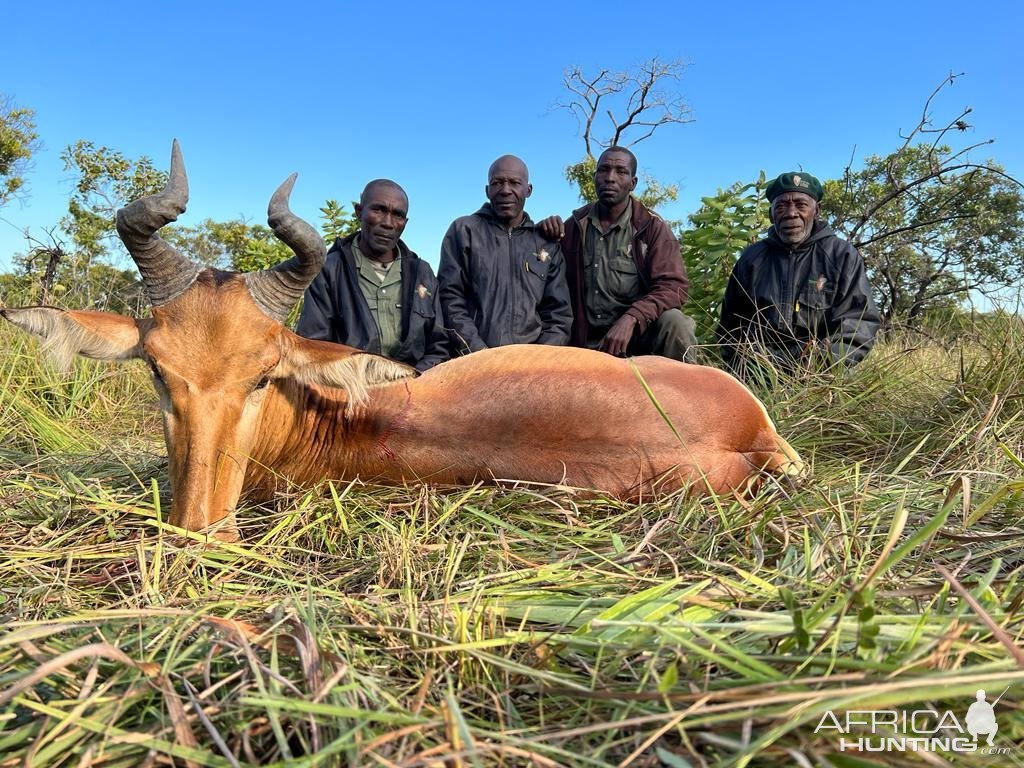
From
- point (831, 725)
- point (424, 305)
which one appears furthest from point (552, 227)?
point (831, 725)

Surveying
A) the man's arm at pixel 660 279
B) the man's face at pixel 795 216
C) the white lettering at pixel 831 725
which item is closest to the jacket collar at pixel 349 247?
the man's arm at pixel 660 279

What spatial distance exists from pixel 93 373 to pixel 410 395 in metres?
5.20

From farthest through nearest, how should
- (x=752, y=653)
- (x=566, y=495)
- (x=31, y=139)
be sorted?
(x=31, y=139) → (x=566, y=495) → (x=752, y=653)

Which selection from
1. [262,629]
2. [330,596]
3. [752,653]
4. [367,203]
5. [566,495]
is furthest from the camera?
[367,203]

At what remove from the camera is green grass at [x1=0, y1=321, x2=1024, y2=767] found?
1.33 meters

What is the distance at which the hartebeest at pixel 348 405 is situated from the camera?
3074 millimetres

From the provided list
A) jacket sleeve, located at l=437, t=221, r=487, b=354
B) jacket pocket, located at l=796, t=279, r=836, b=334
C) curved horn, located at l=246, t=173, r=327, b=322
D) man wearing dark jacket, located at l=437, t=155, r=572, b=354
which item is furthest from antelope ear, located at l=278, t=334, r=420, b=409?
jacket pocket, located at l=796, t=279, r=836, b=334

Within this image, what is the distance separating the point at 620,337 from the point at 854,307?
2560 millimetres

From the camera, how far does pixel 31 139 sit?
76.0 ft

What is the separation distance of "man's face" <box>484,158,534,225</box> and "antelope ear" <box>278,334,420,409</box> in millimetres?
3848

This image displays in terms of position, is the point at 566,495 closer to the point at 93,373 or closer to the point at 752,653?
the point at 752,653

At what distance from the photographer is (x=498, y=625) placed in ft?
6.30

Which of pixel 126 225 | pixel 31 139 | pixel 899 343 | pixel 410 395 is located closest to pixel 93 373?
pixel 126 225

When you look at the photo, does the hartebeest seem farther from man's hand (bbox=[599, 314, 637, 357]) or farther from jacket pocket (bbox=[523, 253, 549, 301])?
jacket pocket (bbox=[523, 253, 549, 301])
